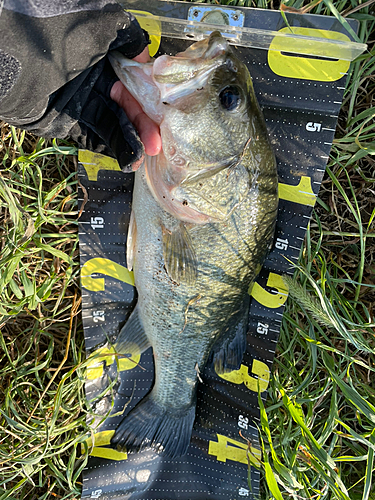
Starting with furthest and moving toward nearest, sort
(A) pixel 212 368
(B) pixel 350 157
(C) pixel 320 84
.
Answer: (A) pixel 212 368 → (B) pixel 350 157 → (C) pixel 320 84

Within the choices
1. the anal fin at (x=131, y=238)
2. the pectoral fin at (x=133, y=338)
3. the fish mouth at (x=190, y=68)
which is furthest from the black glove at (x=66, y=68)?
the pectoral fin at (x=133, y=338)

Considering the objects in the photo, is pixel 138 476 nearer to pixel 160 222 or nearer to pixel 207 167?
pixel 160 222

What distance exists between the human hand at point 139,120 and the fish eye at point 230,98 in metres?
0.30

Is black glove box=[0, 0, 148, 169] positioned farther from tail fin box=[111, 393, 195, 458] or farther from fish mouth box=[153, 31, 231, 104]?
tail fin box=[111, 393, 195, 458]

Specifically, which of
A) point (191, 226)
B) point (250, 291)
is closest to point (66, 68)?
point (191, 226)

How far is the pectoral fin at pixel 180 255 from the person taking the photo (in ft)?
5.06

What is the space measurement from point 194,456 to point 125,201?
1.62 metres

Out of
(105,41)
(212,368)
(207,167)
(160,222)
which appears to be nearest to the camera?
(105,41)

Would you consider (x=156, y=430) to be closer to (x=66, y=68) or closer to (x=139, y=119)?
(x=139, y=119)

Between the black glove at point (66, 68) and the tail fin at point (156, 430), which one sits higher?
the black glove at point (66, 68)

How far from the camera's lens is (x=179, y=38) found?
1697mm

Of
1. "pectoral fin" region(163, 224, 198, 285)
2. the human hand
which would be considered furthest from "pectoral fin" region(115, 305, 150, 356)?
the human hand

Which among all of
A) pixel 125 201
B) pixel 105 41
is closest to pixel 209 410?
pixel 125 201

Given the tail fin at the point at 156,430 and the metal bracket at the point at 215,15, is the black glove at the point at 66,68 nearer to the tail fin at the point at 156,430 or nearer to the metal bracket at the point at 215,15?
the metal bracket at the point at 215,15
